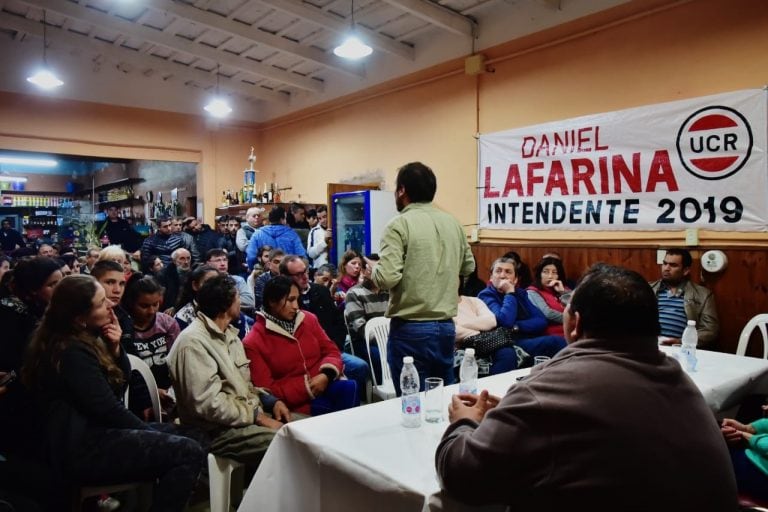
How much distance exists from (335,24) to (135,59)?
295 cm

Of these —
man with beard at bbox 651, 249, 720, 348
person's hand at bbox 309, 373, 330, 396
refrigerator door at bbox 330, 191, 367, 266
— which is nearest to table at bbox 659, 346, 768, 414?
man with beard at bbox 651, 249, 720, 348

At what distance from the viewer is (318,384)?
8.81ft

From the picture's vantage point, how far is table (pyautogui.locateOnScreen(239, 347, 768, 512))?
1317mm

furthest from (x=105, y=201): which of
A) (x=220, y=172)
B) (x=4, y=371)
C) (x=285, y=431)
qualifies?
(x=285, y=431)

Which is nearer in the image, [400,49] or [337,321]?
[337,321]

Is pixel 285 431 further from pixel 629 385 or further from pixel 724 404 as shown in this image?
pixel 724 404

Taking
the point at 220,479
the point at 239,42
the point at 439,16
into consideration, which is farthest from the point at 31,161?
the point at 220,479

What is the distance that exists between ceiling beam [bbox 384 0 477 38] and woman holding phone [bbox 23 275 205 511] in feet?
12.7

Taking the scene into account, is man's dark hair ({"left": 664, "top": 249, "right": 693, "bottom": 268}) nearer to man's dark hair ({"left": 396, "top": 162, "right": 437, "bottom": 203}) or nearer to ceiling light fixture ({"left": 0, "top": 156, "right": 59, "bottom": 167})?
man's dark hair ({"left": 396, "top": 162, "right": 437, "bottom": 203})

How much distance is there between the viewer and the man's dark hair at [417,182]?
243 cm

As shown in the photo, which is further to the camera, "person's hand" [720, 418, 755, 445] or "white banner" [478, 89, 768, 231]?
"white banner" [478, 89, 768, 231]

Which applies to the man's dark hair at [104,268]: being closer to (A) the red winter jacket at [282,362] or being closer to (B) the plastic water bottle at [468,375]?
(A) the red winter jacket at [282,362]

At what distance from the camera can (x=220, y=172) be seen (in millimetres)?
8398

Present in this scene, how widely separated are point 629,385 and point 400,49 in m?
5.56
